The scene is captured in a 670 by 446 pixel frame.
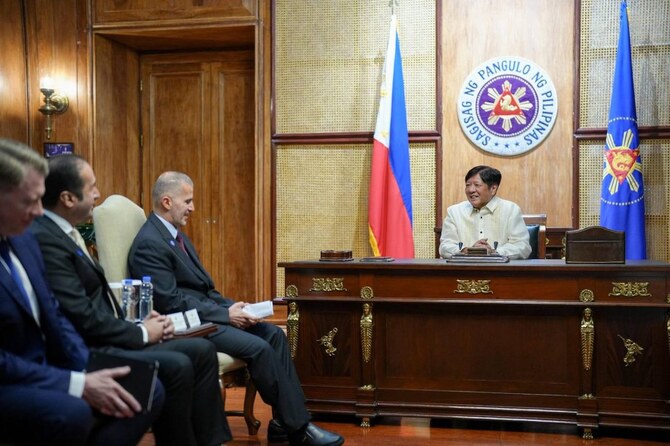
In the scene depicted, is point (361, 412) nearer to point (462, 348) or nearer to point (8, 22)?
point (462, 348)

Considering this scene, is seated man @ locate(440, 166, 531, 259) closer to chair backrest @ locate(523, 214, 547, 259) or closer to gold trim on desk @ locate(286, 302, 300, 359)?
chair backrest @ locate(523, 214, 547, 259)

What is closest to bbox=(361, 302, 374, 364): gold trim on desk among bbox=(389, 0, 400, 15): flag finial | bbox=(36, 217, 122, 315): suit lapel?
bbox=(36, 217, 122, 315): suit lapel

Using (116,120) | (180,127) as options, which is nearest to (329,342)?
(180,127)

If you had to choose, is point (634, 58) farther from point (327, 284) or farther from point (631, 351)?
point (327, 284)

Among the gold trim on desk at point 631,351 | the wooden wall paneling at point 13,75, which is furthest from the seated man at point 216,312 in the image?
the wooden wall paneling at point 13,75

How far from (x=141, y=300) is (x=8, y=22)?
398 cm

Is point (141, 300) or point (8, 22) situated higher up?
point (8, 22)

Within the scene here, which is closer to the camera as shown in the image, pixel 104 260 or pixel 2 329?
pixel 2 329

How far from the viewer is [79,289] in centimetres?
249

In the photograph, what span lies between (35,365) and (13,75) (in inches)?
189

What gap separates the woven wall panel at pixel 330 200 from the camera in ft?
19.3

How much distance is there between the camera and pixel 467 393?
3.87m

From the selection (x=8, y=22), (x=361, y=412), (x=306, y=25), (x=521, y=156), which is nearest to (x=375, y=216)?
(x=521, y=156)

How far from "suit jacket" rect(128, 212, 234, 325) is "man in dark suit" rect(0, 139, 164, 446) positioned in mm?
1061
